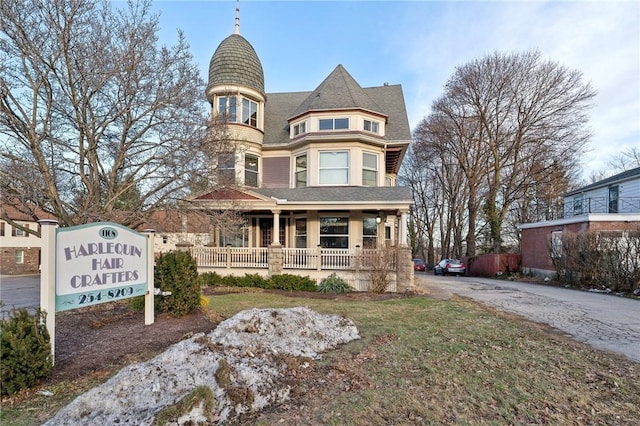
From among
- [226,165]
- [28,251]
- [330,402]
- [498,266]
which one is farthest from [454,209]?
[28,251]

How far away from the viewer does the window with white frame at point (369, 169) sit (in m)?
15.7

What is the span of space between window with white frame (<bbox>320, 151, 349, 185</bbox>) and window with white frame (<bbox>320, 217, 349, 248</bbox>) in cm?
180

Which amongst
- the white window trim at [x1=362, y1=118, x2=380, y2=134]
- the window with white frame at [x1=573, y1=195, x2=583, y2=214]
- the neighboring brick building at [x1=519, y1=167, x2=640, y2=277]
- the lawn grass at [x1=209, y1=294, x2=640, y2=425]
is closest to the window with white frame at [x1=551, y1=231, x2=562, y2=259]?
the neighboring brick building at [x1=519, y1=167, x2=640, y2=277]

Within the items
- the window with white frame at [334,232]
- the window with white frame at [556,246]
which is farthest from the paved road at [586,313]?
the window with white frame at [334,232]

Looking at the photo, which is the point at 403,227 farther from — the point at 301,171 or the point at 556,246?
the point at 556,246

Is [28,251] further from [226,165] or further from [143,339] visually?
[143,339]

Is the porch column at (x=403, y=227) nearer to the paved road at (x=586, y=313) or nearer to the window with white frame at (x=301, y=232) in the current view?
the paved road at (x=586, y=313)

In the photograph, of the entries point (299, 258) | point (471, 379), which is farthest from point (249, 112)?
point (471, 379)

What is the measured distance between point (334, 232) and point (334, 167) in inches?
124

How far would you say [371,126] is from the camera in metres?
16.0

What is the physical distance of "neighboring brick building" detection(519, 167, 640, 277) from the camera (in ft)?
53.3

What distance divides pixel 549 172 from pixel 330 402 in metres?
29.4

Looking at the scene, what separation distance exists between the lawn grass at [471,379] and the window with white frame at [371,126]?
10850mm

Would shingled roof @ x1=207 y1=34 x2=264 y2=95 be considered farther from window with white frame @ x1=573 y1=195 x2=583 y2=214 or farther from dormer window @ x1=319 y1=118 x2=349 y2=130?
window with white frame @ x1=573 y1=195 x2=583 y2=214
